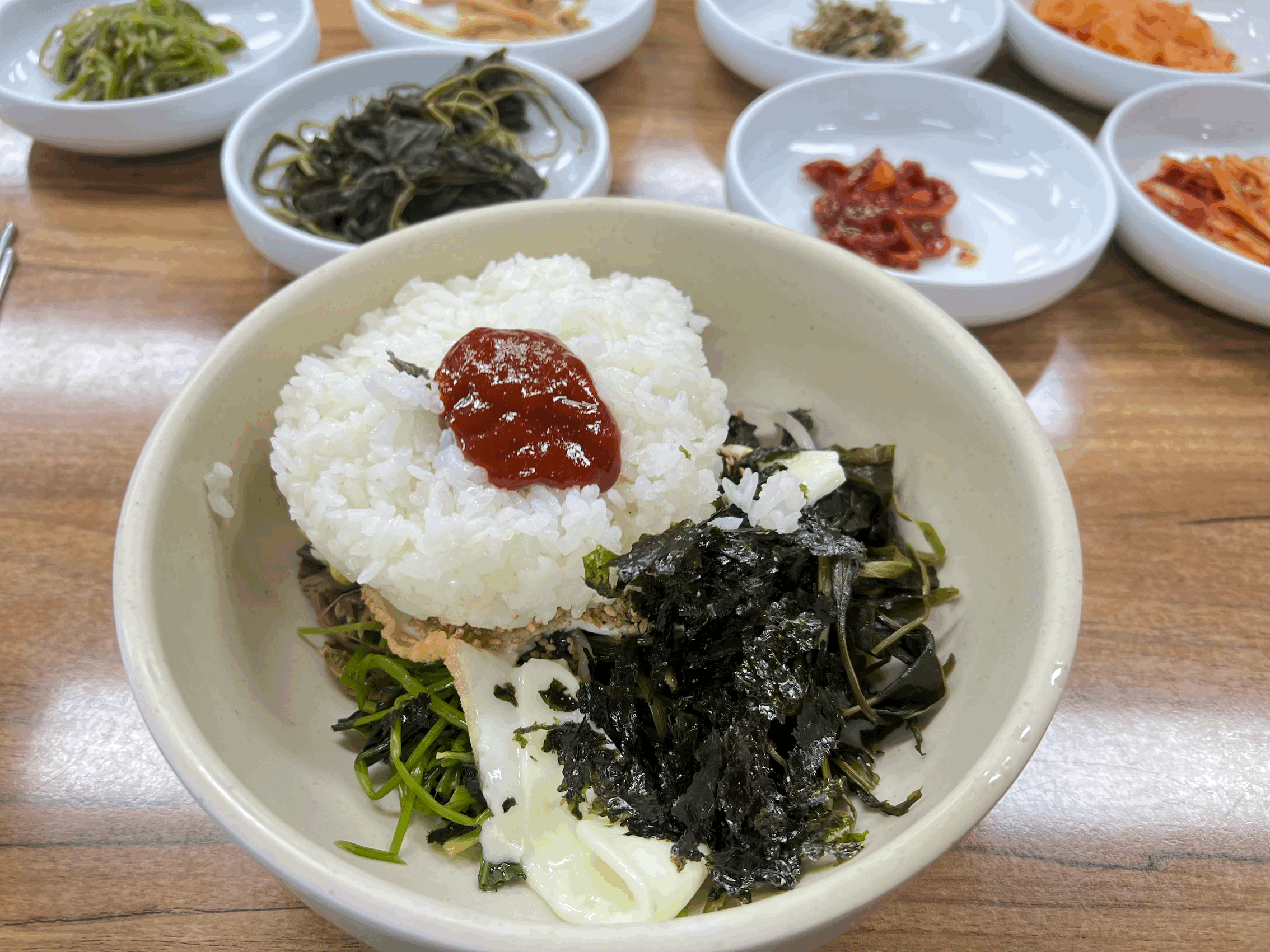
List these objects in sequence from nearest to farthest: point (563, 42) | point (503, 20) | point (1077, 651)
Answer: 1. point (1077, 651)
2. point (563, 42)
3. point (503, 20)

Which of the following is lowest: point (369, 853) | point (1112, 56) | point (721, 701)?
point (369, 853)

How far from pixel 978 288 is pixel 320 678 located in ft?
6.35

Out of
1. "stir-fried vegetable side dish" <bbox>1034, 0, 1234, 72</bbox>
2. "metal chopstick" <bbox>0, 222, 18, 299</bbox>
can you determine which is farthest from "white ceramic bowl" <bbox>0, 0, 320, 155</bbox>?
"stir-fried vegetable side dish" <bbox>1034, 0, 1234, 72</bbox>

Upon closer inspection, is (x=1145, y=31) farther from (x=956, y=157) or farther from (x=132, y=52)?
(x=132, y=52)

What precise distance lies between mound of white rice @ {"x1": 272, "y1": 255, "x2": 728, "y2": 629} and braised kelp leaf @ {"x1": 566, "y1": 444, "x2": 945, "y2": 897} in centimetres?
9

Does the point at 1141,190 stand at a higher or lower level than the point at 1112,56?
lower

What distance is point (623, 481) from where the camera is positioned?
167 centimetres

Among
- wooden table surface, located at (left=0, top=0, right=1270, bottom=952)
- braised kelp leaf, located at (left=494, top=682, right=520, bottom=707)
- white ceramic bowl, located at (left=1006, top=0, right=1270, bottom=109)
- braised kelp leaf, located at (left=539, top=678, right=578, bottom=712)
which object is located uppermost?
white ceramic bowl, located at (left=1006, top=0, right=1270, bottom=109)

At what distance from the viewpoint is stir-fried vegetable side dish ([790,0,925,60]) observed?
3.54 meters

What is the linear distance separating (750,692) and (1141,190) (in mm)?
2540

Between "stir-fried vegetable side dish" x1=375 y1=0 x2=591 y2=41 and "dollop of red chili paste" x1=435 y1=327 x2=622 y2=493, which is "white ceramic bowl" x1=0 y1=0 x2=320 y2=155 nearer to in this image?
"stir-fried vegetable side dish" x1=375 y1=0 x2=591 y2=41

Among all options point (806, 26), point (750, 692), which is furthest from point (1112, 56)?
point (750, 692)

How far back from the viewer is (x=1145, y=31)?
347 cm

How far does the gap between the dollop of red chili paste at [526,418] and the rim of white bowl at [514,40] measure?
2.01 meters
